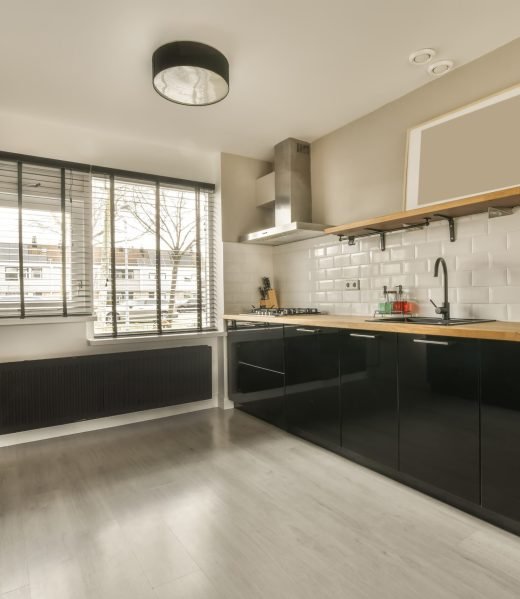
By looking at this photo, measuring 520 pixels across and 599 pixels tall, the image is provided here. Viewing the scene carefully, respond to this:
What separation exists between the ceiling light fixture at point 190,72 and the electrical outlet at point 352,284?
181cm

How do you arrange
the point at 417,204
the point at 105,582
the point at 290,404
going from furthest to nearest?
1. the point at 290,404
2. the point at 417,204
3. the point at 105,582

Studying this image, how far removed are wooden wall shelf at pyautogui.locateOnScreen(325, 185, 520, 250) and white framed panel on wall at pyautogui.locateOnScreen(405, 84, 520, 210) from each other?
131 millimetres

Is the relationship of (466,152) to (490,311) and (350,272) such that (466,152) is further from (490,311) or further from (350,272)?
(350,272)

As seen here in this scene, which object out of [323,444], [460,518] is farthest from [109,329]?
[460,518]

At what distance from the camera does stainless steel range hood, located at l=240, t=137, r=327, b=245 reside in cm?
393

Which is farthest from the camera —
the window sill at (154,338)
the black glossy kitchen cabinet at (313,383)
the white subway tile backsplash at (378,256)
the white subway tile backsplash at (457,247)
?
the window sill at (154,338)

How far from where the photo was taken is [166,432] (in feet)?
11.4

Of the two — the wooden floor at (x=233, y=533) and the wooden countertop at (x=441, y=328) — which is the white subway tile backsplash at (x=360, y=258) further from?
the wooden floor at (x=233, y=533)

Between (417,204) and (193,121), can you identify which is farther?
(193,121)

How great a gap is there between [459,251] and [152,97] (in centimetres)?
251

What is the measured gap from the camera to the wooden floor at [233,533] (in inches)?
62.6

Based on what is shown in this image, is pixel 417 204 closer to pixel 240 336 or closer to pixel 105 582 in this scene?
pixel 240 336

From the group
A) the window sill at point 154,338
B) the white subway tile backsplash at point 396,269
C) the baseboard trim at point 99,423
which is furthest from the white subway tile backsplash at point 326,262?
the baseboard trim at point 99,423

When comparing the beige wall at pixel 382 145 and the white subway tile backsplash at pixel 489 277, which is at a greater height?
the beige wall at pixel 382 145
